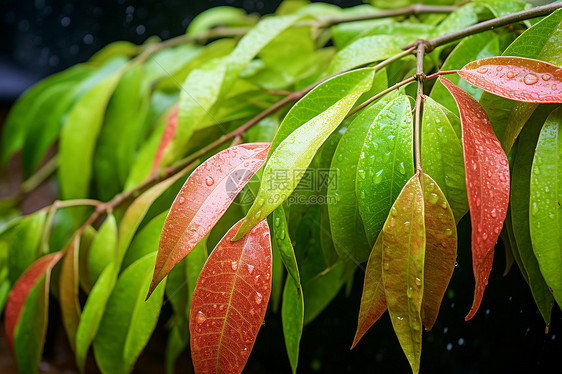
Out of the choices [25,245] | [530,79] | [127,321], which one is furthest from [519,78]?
[25,245]

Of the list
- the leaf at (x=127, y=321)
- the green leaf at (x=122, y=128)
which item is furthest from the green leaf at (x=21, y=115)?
the leaf at (x=127, y=321)

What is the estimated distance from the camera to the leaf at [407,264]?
0.23 m

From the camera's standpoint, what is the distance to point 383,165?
0.86 feet

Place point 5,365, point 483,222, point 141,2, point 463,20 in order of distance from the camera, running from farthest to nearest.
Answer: point 141,2 < point 5,365 < point 463,20 < point 483,222

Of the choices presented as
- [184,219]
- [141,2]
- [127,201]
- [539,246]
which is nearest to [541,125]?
[539,246]

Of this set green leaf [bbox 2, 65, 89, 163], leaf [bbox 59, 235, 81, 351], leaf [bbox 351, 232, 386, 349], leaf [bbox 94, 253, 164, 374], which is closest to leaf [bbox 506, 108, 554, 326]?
leaf [bbox 351, 232, 386, 349]

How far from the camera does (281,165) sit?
244mm

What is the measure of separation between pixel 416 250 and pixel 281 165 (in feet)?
0.28

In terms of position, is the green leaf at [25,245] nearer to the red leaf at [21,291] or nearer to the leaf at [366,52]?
the red leaf at [21,291]

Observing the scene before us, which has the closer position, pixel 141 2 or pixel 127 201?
pixel 127 201

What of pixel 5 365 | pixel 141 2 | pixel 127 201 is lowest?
pixel 5 365

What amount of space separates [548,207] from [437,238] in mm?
81

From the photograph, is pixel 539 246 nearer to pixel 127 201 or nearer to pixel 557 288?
pixel 557 288

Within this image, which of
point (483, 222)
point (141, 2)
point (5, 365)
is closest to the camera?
point (483, 222)
